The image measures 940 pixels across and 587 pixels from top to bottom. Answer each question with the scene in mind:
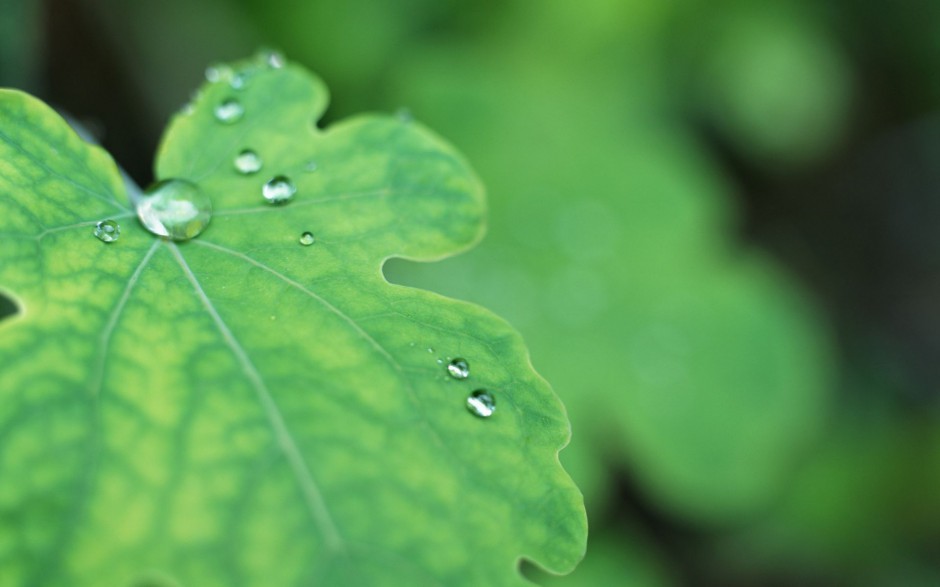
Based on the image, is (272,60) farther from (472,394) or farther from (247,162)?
(472,394)

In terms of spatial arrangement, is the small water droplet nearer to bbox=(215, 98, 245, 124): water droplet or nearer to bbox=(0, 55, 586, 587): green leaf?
bbox=(215, 98, 245, 124): water droplet

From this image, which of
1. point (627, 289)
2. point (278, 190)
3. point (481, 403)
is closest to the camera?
point (481, 403)

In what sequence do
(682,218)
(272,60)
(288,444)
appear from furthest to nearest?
(682,218), (272,60), (288,444)

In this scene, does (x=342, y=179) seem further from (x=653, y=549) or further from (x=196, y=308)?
(x=653, y=549)

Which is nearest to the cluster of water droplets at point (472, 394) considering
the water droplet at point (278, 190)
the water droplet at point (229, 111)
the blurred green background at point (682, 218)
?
the water droplet at point (278, 190)

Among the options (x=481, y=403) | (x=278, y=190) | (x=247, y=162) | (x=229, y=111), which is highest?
(x=229, y=111)

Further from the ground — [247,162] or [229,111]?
[229,111]

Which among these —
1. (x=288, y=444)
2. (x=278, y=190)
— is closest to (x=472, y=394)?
(x=288, y=444)
